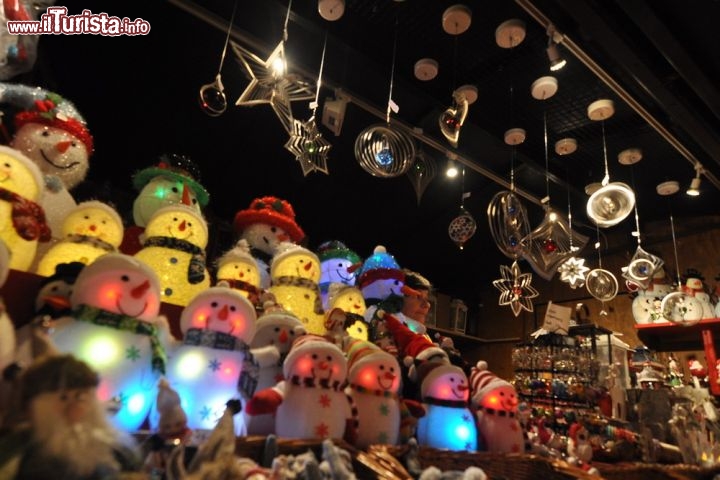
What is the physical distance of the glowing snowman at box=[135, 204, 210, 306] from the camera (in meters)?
1.29

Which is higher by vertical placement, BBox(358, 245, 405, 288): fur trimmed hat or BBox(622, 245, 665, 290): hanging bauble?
BBox(622, 245, 665, 290): hanging bauble

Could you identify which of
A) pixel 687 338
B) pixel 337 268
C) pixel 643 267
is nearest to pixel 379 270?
pixel 337 268

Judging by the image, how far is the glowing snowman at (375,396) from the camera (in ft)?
3.61

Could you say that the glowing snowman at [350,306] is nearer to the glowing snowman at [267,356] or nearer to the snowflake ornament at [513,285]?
the glowing snowman at [267,356]

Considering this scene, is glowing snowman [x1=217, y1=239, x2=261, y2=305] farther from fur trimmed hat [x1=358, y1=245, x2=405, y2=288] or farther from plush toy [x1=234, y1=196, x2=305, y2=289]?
fur trimmed hat [x1=358, y1=245, x2=405, y2=288]

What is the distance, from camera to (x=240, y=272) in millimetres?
1540

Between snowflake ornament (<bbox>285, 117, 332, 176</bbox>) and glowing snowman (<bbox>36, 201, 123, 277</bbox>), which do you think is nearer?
glowing snowman (<bbox>36, 201, 123, 277</bbox>)

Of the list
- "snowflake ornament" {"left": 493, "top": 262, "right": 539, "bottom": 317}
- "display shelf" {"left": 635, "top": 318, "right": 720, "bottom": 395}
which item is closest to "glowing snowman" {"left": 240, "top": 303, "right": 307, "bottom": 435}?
"snowflake ornament" {"left": 493, "top": 262, "right": 539, "bottom": 317}

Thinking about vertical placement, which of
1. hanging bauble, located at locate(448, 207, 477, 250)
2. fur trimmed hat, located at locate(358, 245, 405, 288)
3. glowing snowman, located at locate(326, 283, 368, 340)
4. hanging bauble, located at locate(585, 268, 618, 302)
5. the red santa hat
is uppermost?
hanging bauble, located at locate(448, 207, 477, 250)

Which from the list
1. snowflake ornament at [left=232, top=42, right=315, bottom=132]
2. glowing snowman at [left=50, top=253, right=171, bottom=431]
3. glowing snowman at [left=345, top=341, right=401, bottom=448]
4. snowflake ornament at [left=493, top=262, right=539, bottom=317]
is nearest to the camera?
glowing snowman at [left=50, top=253, right=171, bottom=431]

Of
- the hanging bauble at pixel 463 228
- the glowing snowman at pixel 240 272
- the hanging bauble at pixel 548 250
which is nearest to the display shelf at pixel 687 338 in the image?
the hanging bauble at pixel 548 250

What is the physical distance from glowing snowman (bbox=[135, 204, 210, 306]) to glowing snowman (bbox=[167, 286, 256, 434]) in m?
0.29

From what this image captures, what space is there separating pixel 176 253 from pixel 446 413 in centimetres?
90

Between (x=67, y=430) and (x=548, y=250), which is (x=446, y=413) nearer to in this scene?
(x=67, y=430)
